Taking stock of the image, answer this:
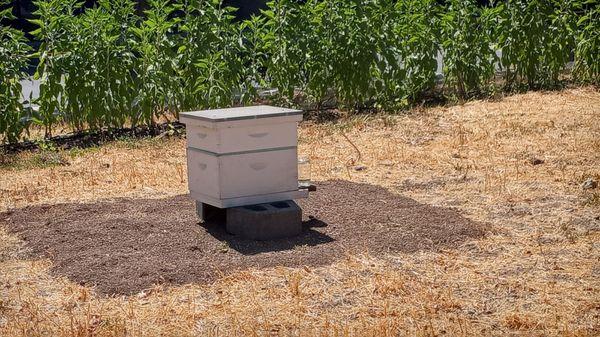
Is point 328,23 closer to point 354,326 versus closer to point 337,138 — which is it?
point 337,138

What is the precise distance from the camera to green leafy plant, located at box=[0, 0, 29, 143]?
11.0 m

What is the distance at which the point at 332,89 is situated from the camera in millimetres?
13430

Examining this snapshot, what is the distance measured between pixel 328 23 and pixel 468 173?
12.4 feet

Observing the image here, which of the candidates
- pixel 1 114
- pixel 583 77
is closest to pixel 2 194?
pixel 1 114

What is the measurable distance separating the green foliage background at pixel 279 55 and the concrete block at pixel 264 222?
14.4 feet

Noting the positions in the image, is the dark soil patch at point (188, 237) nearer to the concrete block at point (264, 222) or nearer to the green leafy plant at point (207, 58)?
the concrete block at point (264, 222)

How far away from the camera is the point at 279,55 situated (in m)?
12.4

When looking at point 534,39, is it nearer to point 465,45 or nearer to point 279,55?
point 465,45

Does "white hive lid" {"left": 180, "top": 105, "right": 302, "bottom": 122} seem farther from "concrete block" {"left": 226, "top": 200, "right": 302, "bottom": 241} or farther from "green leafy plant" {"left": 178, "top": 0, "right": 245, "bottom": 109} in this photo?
"green leafy plant" {"left": 178, "top": 0, "right": 245, "bottom": 109}

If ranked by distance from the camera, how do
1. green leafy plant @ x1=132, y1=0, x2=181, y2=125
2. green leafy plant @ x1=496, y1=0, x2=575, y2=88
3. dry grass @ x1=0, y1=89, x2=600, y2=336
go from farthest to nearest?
green leafy plant @ x1=496, y1=0, x2=575, y2=88
green leafy plant @ x1=132, y1=0, x2=181, y2=125
dry grass @ x1=0, y1=89, x2=600, y2=336

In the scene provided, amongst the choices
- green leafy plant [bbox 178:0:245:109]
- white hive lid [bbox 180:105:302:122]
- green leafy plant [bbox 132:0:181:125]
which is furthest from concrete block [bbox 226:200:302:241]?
green leafy plant [bbox 132:0:181:125]

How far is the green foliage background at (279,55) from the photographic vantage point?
11266 mm

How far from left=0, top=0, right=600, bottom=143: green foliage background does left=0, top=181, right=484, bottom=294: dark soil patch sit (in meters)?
3.11

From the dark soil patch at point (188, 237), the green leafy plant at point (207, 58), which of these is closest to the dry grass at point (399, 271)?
the dark soil patch at point (188, 237)
